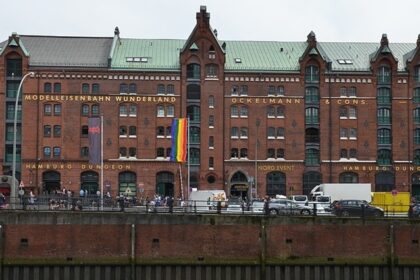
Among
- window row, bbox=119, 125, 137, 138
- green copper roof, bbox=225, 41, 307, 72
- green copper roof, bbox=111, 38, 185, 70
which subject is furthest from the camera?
green copper roof, bbox=225, 41, 307, 72

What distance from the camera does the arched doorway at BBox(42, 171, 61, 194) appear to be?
87188 mm

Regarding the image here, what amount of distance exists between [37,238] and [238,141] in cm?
4842

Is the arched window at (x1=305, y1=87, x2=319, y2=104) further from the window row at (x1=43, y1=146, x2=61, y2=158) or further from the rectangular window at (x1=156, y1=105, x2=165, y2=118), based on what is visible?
the window row at (x1=43, y1=146, x2=61, y2=158)

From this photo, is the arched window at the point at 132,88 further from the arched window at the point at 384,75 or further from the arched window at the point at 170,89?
the arched window at the point at 384,75

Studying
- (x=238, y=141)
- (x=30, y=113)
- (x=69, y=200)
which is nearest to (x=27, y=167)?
(x=30, y=113)

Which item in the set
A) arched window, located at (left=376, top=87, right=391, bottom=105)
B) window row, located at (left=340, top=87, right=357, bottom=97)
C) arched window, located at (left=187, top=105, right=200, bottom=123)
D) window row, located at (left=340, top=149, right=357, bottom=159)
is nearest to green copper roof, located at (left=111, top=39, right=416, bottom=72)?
window row, located at (left=340, top=87, right=357, bottom=97)

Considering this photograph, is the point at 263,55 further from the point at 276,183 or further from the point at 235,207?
the point at 235,207

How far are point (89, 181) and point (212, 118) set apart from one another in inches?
629

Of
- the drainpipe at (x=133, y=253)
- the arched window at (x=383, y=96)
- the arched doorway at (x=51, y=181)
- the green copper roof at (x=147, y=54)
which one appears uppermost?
the green copper roof at (x=147, y=54)

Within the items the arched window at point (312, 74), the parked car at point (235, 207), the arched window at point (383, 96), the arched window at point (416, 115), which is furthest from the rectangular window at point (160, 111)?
the parked car at point (235, 207)

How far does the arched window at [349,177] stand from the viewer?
89.3m

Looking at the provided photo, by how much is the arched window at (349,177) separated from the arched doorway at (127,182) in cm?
2407

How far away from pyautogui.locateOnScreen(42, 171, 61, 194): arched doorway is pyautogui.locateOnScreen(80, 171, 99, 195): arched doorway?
270 centimetres

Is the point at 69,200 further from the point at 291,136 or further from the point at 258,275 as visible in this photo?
the point at 291,136
